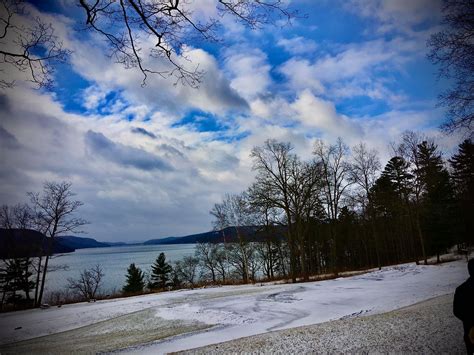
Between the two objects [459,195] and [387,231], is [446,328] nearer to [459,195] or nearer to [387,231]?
[459,195]

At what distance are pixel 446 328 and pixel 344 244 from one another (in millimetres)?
47744

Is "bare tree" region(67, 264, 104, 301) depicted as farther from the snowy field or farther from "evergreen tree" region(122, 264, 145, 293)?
the snowy field

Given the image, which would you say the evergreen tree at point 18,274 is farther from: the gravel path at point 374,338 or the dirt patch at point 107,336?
the gravel path at point 374,338

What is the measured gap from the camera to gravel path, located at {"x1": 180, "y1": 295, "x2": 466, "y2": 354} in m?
5.81

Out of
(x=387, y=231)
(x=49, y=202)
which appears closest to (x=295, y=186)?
(x=49, y=202)

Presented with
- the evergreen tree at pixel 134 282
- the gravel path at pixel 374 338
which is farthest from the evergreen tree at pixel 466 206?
the evergreen tree at pixel 134 282

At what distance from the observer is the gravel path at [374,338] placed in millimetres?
5809

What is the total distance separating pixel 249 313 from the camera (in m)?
12.1

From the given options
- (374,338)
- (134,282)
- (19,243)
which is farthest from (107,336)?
(134,282)

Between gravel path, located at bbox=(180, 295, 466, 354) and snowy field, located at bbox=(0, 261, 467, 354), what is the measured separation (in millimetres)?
1843

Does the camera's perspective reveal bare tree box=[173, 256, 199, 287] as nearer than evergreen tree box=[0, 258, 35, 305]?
No

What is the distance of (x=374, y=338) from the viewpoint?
6.46 metres

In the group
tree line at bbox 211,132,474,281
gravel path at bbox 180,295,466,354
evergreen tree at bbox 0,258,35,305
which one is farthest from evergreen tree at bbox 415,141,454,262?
evergreen tree at bbox 0,258,35,305

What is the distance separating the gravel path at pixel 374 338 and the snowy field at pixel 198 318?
1.84m
